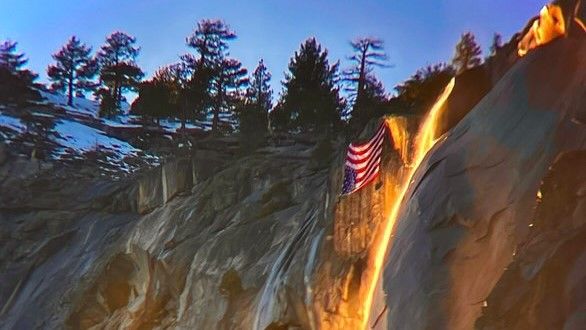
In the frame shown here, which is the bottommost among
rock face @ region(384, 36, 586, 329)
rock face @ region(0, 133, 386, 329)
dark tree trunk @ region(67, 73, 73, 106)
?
rock face @ region(0, 133, 386, 329)

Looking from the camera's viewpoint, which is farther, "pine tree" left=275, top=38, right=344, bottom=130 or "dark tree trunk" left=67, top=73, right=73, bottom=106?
"dark tree trunk" left=67, top=73, right=73, bottom=106

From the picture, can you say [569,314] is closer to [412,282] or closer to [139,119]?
[412,282]

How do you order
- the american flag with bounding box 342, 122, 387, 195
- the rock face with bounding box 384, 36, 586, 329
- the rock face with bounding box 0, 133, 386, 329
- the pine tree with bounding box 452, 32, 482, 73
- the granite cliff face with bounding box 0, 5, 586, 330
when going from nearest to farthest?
the rock face with bounding box 384, 36, 586, 329 → the granite cliff face with bounding box 0, 5, 586, 330 → the american flag with bounding box 342, 122, 387, 195 → the rock face with bounding box 0, 133, 386, 329 → the pine tree with bounding box 452, 32, 482, 73

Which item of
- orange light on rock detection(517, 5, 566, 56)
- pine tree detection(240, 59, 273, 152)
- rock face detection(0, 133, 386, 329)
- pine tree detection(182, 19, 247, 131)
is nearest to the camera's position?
orange light on rock detection(517, 5, 566, 56)

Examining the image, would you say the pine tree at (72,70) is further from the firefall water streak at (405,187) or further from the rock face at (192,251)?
the firefall water streak at (405,187)

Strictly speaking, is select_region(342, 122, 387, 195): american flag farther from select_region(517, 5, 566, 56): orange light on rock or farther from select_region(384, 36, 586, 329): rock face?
select_region(517, 5, 566, 56): orange light on rock

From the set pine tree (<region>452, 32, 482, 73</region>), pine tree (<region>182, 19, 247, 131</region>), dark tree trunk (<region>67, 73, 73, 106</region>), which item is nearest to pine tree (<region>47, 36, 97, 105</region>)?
dark tree trunk (<region>67, 73, 73, 106</region>)

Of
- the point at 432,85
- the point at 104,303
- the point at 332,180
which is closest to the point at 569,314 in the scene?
the point at 332,180

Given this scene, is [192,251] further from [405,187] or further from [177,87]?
[177,87]
